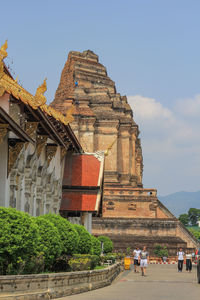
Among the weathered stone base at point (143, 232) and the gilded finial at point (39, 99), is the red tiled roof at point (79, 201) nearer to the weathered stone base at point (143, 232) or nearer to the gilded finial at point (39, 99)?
the gilded finial at point (39, 99)

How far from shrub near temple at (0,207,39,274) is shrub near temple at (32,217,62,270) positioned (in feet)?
4.96

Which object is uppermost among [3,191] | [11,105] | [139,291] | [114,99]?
[114,99]

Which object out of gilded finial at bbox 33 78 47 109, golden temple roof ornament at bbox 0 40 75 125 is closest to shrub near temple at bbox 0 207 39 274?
golden temple roof ornament at bbox 0 40 75 125

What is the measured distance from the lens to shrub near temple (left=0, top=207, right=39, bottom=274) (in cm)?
1209

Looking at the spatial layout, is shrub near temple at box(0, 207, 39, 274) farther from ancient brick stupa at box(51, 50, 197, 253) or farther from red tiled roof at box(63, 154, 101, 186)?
ancient brick stupa at box(51, 50, 197, 253)

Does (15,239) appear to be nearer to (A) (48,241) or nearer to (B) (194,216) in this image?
(A) (48,241)

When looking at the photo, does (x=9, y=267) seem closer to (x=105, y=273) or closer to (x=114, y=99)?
(x=105, y=273)

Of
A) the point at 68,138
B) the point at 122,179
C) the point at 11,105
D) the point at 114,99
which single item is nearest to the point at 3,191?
the point at 11,105

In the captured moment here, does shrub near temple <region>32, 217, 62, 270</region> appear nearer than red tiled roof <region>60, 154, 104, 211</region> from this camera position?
Yes

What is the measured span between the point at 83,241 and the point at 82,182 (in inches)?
347

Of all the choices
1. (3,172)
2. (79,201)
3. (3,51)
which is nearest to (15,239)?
(3,172)

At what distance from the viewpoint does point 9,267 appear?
12.4 m

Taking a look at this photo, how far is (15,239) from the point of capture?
1215cm

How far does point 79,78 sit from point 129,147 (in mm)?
8898
